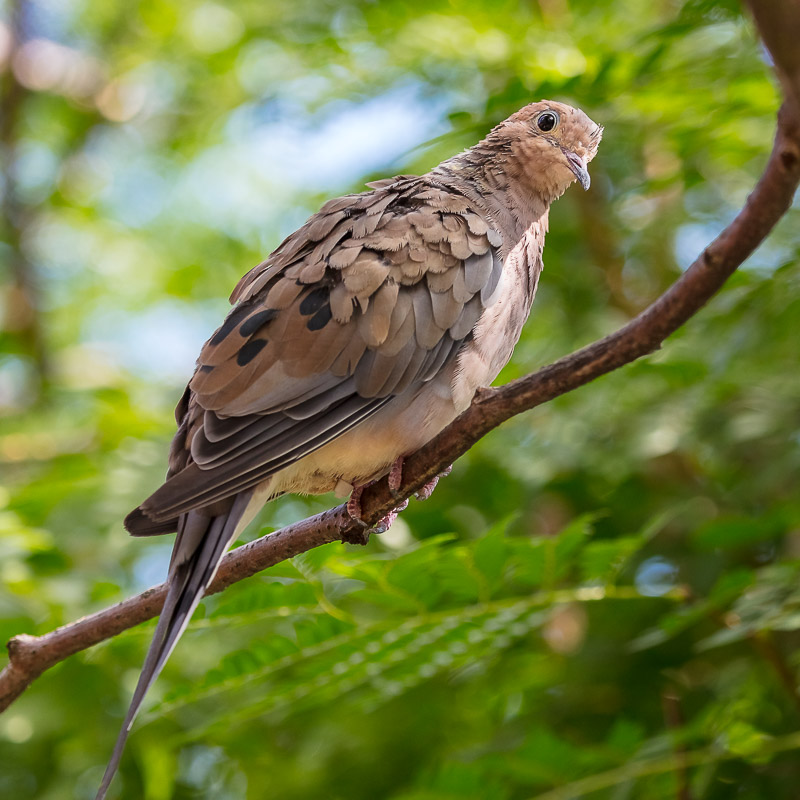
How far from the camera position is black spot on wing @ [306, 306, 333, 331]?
2361 mm

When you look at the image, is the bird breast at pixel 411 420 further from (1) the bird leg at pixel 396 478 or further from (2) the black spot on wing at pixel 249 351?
(2) the black spot on wing at pixel 249 351

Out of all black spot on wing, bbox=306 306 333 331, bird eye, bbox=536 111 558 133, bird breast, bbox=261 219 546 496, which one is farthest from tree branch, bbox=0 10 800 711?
bird eye, bbox=536 111 558 133

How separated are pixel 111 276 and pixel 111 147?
1.23 meters

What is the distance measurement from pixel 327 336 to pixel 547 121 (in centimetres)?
110

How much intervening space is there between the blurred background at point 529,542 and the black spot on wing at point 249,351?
19.6 inches

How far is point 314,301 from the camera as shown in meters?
2.38

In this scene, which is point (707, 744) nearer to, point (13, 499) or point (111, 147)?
point (13, 499)

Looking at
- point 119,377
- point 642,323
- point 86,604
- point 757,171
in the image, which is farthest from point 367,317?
point 119,377

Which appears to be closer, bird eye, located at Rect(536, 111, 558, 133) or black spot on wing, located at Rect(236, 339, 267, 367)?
black spot on wing, located at Rect(236, 339, 267, 367)

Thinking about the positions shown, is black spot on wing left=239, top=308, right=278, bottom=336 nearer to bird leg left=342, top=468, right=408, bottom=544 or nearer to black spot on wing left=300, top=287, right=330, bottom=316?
black spot on wing left=300, top=287, right=330, bottom=316

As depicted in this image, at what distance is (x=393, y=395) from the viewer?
2.39 metres

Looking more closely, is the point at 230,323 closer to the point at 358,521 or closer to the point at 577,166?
the point at 358,521

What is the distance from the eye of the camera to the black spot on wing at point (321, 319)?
236 cm

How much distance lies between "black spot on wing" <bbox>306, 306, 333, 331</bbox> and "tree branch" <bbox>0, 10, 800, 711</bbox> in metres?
0.40
